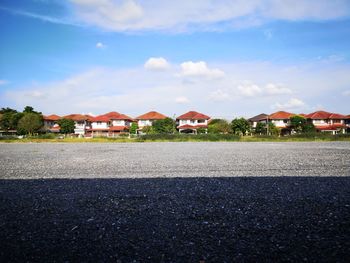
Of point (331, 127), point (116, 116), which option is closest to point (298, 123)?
point (331, 127)

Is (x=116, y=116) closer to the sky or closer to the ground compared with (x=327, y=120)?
closer to the sky

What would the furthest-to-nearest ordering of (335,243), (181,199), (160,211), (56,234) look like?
(181,199)
(160,211)
(56,234)
(335,243)

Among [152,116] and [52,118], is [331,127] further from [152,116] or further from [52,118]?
[52,118]

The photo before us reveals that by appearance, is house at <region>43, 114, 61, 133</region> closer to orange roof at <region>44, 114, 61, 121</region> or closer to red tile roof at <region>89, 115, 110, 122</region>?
orange roof at <region>44, 114, 61, 121</region>

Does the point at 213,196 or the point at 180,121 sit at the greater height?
the point at 180,121

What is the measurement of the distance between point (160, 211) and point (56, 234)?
2.09 meters

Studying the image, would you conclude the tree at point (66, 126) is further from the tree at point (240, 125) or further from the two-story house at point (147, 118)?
the tree at point (240, 125)

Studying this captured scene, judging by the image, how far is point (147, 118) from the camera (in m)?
90.6

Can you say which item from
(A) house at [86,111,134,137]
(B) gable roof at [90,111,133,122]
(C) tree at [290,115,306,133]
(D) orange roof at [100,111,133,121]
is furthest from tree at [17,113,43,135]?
(C) tree at [290,115,306,133]

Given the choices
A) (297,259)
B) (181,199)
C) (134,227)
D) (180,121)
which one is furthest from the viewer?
(180,121)

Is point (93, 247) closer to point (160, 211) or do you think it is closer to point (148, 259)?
point (148, 259)

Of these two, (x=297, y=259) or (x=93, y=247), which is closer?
(x=297, y=259)

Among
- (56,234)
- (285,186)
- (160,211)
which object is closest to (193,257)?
(160,211)

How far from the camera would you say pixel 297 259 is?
3172 millimetres
